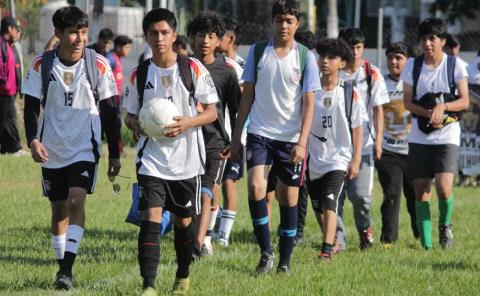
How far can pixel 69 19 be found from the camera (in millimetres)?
8516

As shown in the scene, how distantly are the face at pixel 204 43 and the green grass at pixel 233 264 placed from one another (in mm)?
1840

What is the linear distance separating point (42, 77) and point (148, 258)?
166cm

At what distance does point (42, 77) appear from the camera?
8508 mm

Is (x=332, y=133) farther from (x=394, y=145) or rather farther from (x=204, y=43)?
(x=394, y=145)

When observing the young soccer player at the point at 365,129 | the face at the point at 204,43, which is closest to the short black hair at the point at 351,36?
the young soccer player at the point at 365,129

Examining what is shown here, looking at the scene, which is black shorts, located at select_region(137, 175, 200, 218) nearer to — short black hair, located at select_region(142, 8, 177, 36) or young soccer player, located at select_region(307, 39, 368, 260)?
short black hair, located at select_region(142, 8, 177, 36)

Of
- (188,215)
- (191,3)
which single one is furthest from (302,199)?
(191,3)

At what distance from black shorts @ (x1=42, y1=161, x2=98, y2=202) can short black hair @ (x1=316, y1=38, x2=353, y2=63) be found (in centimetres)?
277

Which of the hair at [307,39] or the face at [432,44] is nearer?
the face at [432,44]

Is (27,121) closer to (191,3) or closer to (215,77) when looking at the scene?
(215,77)

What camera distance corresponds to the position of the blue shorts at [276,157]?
30.4ft

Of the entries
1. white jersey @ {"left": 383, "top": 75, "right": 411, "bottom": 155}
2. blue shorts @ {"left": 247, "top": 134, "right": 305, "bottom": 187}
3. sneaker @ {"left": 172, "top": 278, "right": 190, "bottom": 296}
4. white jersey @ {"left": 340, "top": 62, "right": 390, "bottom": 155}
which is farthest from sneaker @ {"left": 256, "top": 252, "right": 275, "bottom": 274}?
white jersey @ {"left": 383, "top": 75, "right": 411, "bottom": 155}

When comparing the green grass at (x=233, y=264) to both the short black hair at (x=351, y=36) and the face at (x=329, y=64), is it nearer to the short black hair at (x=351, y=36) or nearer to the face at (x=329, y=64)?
the face at (x=329, y=64)

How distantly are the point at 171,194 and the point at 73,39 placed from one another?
1.41 meters
